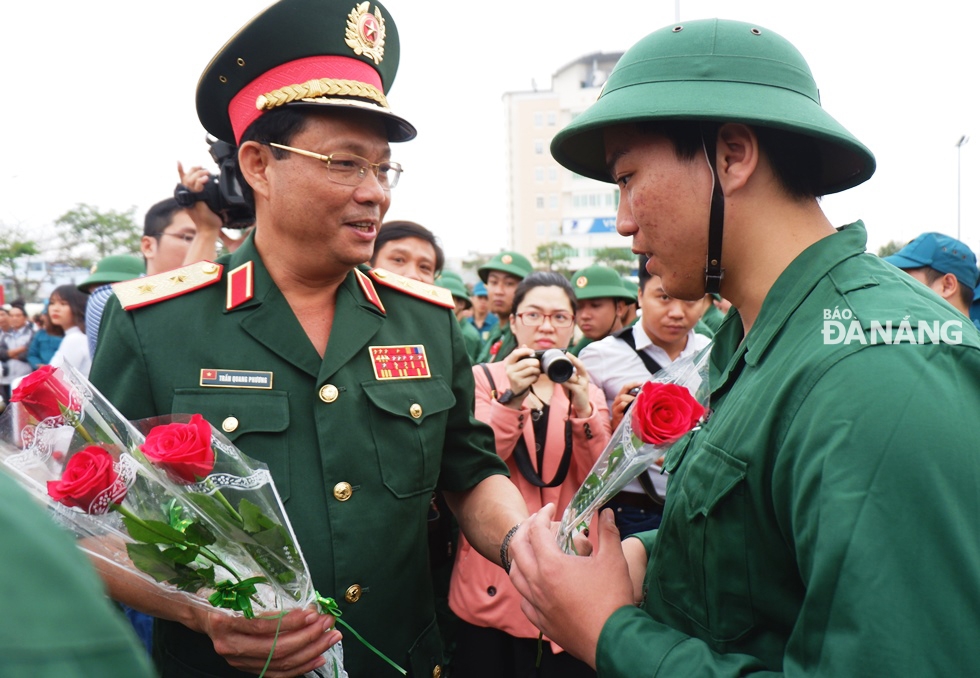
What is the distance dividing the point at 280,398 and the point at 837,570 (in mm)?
1510

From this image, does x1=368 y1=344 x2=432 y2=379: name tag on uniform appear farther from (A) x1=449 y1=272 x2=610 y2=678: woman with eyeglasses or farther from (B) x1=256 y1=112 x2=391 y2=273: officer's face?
(A) x1=449 y1=272 x2=610 y2=678: woman with eyeglasses

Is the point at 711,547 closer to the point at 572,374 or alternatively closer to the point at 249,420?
the point at 249,420

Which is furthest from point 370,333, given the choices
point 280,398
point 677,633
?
point 677,633

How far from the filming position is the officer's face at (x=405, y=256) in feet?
14.2

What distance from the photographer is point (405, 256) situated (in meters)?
4.34

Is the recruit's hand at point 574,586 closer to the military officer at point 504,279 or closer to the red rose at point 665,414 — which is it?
the red rose at point 665,414

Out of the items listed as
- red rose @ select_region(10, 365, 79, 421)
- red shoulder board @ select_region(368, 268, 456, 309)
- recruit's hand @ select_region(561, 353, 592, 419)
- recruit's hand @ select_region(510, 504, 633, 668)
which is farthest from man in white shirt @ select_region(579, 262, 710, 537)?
red rose @ select_region(10, 365, 79, 421)

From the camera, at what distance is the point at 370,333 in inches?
88.7

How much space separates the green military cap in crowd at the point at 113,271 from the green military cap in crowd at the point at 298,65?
4.17 meters

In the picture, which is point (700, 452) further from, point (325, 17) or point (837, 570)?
point (325, 17)

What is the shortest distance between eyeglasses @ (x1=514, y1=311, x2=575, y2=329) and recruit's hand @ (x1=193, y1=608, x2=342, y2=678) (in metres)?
2.73

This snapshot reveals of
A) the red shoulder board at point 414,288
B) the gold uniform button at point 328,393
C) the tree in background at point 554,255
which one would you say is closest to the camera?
the gold uniform button at point 328,393

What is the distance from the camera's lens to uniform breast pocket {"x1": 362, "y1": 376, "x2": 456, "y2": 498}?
→ 83.4 inches

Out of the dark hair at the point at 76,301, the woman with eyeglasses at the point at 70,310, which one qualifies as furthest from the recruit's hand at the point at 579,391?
the dark hair at the point at 76,301
